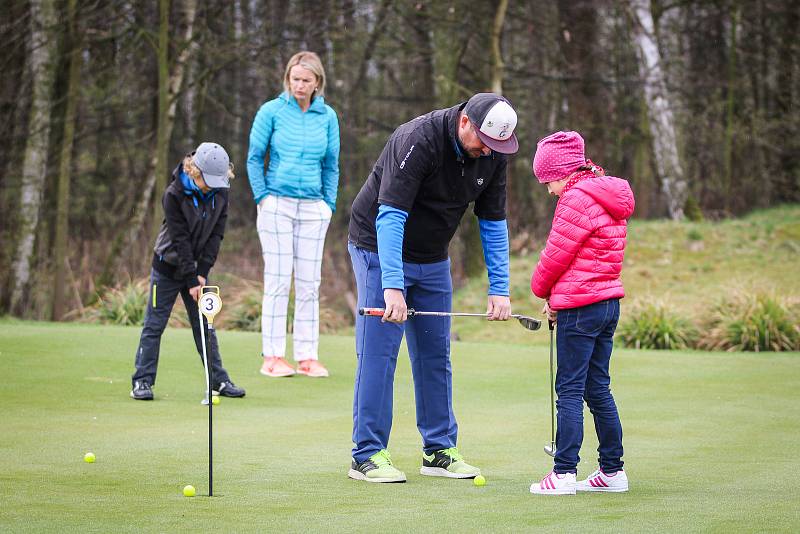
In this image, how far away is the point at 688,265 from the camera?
744 inches

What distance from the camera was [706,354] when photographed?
40.5ft

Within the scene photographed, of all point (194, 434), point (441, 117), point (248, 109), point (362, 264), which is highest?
point (248, 109)

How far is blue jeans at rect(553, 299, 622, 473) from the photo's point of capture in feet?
16.9

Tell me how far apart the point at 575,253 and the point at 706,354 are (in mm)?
7640

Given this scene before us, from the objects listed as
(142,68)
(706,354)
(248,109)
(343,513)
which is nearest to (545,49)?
(248,109)

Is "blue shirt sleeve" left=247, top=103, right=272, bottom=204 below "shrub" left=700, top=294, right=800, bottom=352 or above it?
above

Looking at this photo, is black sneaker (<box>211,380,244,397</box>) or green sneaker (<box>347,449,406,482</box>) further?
black sneaker (<box>211,380,244,397</box>)

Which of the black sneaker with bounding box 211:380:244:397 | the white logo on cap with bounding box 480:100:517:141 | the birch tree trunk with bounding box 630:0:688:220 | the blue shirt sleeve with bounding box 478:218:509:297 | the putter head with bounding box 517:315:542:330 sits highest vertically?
the birch tree trunk with bounding box 630:0:688:220

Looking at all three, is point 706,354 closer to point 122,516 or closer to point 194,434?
point 194,434

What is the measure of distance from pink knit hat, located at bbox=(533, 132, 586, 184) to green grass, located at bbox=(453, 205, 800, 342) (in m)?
11.1

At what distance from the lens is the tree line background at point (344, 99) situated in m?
19.3

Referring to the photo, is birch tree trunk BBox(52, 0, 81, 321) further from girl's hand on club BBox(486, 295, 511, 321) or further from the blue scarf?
girl's hand on club BBox(486, 295, 511, 321)

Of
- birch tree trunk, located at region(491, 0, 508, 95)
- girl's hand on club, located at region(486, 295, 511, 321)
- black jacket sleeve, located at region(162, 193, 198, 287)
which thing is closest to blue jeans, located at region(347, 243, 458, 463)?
girl's hand on club, located at region(486, 295, 511, 321)

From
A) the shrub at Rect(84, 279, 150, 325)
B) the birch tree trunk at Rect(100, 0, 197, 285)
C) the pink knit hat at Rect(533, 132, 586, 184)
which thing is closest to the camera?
the pink knit hat at Rect(533, 132, 586, 184)
